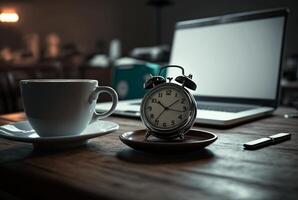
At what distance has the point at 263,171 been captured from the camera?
1.34 ft

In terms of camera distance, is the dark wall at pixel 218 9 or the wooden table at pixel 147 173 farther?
the dark wall at pixel 218 9

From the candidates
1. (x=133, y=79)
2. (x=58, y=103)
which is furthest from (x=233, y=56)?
(x=58, y=103)

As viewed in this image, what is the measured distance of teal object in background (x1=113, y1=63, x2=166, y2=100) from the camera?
4.17ft

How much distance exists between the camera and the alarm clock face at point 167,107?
54cm

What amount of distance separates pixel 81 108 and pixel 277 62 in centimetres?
59

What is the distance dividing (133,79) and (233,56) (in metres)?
0.40

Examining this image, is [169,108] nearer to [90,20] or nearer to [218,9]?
[218,9]

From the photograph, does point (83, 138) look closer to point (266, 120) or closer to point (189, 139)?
point (189, 139)

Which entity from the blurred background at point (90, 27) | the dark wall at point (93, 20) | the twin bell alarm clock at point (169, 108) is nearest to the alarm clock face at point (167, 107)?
the twin bell alarm clock at point (169, 108)

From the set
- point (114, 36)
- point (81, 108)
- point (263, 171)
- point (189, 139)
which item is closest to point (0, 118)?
point (81, 108)

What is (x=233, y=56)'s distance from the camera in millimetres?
1025

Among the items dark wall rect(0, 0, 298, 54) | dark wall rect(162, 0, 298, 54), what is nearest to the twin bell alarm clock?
dark wall rect(162, 0, 298, 54)

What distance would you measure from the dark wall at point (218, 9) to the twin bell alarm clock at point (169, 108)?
3.15m

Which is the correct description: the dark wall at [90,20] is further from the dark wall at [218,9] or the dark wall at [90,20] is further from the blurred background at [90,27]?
the dark wall at [218,9]
